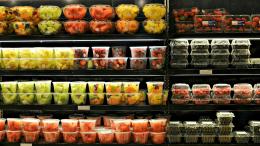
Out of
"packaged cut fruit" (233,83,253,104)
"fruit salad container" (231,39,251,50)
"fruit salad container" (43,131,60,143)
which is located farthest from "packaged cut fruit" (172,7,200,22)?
"fruit salad container" (43,131,60,143)

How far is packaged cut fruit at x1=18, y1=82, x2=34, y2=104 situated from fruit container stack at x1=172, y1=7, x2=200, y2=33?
5.23 ft

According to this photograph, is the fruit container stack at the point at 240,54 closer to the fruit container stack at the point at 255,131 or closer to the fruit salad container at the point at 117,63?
the fruit container stack at the point at 255,131

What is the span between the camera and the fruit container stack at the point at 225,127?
386 centimetres

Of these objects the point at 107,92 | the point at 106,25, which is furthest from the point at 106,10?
the point at 107,92

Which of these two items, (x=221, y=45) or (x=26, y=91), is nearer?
(x=221, y=45)

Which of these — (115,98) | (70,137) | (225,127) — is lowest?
(70,137)

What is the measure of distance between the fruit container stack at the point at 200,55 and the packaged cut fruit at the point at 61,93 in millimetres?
1299

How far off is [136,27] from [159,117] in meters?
0.95

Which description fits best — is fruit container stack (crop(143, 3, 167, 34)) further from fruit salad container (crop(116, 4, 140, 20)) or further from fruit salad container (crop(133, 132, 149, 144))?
fruit salad container (crop(133, 132, 149, 144))

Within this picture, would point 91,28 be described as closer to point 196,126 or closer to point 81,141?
point 81,141

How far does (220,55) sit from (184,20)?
0.49 meters

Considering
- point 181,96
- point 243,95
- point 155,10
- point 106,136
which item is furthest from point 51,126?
point 243,95

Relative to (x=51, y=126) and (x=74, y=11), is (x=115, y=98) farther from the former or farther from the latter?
(x=74, y=11)

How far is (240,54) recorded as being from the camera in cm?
388
